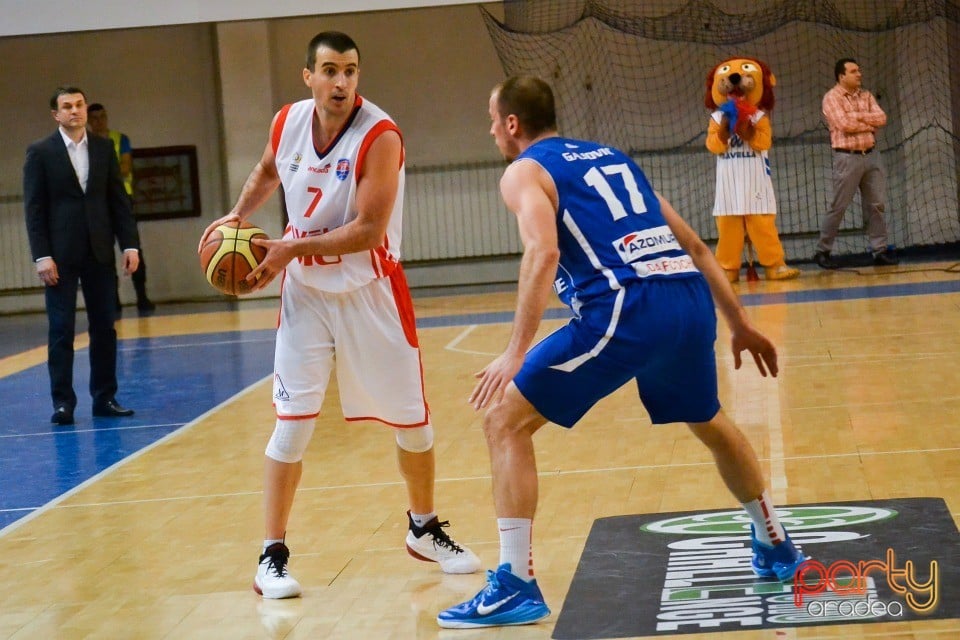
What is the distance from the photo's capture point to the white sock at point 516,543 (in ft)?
12.7

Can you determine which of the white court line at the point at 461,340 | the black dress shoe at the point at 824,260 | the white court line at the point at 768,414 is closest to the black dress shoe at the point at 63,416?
the white court line at the point at 461,340

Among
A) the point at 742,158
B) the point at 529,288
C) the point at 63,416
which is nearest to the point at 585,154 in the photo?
the point at 529,288

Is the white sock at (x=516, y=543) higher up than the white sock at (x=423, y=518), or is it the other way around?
the white sock at (x=516, y=543)

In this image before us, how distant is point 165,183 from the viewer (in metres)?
17.0

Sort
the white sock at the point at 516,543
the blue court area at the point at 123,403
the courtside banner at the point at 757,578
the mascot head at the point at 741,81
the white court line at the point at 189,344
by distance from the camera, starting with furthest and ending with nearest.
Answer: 1. the mascot head at the point at 741,81
2. the white court line at the point at 189,344
3. the blue court area at the point at 123,403
4. the white sock at the point at 516,543
5. the courtside banner at the point at 757,578

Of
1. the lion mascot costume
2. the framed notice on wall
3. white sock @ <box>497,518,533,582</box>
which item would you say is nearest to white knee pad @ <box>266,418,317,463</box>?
white sock @ <box>497,518,533,582</box>

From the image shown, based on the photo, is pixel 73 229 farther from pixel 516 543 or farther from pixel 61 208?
pixel 516 543

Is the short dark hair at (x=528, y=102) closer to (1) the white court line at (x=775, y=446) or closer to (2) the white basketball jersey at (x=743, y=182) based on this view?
(1) the white court line at (x=775, y=446)

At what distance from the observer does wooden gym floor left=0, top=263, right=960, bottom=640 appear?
4.35m

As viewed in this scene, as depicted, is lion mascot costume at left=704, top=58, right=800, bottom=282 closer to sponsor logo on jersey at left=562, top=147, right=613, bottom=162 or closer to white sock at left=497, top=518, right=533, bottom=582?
sponsor logo on jersey at left=562, top=147, right=613, bottom=162

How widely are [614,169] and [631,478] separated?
2.15 m

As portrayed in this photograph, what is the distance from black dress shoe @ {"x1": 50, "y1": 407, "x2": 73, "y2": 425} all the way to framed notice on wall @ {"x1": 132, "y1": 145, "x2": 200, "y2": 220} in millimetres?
8900

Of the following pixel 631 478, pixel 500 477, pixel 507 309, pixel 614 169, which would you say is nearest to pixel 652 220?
pixel 614 169

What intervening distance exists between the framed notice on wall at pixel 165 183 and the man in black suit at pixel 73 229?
8655 mm
